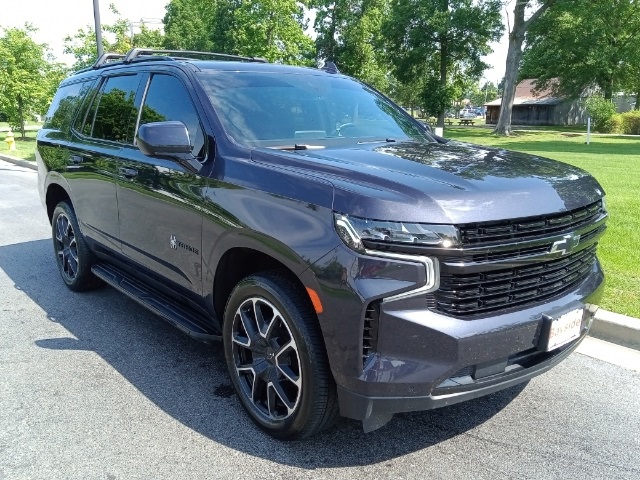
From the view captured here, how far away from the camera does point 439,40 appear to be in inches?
1736

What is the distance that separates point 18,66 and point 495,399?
101 feet

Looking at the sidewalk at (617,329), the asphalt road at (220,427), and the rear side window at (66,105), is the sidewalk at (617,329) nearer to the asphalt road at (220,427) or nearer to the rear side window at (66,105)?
the asphalt road at (220,427)

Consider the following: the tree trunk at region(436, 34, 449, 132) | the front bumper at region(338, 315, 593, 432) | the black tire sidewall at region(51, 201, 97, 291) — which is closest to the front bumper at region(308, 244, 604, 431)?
the front bumper at region(338, 315, 593, 432)

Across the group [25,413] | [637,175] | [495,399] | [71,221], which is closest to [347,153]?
[495,399]

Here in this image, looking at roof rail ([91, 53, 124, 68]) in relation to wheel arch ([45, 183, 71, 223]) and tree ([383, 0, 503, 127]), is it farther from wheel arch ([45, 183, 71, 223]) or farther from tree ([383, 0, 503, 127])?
tree ([383, 0, 503, 127])

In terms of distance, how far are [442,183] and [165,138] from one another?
159 centimetres

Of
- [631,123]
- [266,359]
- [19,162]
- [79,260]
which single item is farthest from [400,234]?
[631,123]

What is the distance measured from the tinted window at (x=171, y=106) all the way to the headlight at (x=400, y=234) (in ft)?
4.47

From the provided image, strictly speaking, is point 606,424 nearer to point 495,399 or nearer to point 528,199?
point 495,399

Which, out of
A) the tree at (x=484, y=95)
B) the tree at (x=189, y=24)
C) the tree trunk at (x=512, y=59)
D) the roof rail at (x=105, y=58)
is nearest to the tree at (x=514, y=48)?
the tree trunk at (x=512, y=59)

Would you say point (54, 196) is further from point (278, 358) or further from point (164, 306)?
point (278, 358)

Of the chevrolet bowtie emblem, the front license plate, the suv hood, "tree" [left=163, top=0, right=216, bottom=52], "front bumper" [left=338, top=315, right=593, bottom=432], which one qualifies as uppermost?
"tree" [left=163, top=0, right=216, bottom=52]

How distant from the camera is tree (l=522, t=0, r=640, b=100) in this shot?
135 ft

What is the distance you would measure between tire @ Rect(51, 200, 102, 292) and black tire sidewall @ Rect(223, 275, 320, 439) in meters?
2.53
